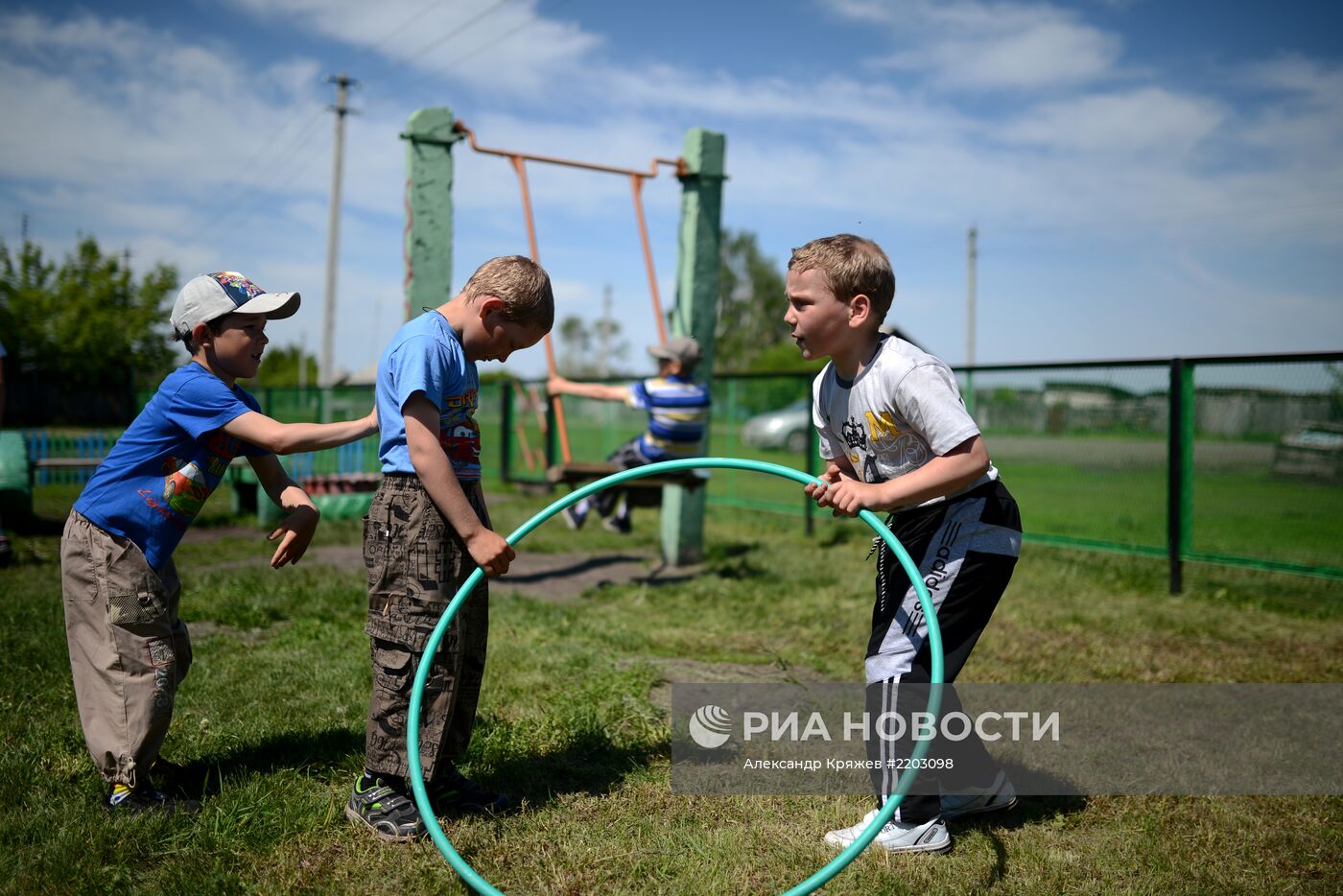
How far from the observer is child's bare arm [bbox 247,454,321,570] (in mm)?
3100

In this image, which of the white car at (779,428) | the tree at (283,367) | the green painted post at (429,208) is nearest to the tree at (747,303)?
the tree at (283,367)

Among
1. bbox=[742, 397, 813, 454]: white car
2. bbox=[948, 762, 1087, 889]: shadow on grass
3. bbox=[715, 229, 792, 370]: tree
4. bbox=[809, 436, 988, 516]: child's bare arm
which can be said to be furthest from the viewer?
bbox=[715, 229, 792, 370]: tree

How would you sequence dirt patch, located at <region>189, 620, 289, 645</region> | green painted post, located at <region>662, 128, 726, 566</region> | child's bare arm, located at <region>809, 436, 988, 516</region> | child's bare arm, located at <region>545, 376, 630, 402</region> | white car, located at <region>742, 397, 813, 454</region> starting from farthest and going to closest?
white car, located at <region>742, 397, 813, 454</region> → green painted post, located at <region>662, 128, 726, 566</region> → child's bare arm, located at <region>545, 376, 630, 402</region> → dirt patch, located at <region>189, 620, 289, 645</region> → child's bare arm, located at <region>809, 436, 988, 516</region>

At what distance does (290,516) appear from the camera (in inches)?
124

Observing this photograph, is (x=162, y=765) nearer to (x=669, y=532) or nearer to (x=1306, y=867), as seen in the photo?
(x=1306, y=867)

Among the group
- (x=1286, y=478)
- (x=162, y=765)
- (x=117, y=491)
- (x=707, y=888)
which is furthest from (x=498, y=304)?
(x=1286, y=478)

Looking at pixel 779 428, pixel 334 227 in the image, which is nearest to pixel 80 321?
pixel 334 227

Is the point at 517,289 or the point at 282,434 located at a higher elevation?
the point at 517,289

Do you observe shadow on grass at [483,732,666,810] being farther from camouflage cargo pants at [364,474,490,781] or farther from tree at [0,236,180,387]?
tree at [0,236,180,387]

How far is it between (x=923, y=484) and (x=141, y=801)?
258cm

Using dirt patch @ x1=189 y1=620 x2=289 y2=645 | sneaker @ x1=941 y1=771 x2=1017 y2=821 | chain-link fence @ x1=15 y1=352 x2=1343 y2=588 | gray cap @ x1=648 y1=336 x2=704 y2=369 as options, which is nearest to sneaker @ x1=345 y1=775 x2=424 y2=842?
sneaker @ x1=941 y1=771 x2=1017 y2=821

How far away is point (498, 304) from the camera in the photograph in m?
2.95

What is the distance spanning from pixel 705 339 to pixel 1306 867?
5815 millimetres

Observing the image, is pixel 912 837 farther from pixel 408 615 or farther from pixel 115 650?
pixel 115 650
